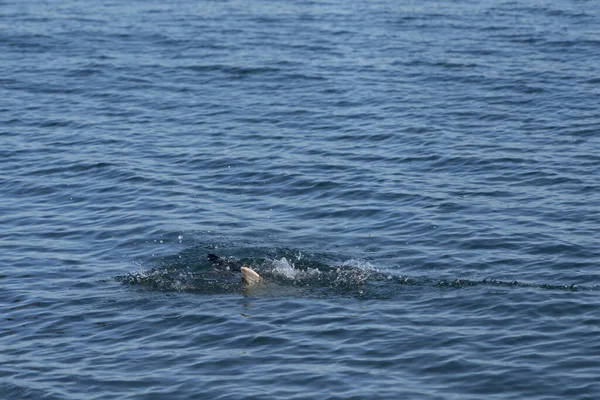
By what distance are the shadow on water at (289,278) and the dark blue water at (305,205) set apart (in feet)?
0.18

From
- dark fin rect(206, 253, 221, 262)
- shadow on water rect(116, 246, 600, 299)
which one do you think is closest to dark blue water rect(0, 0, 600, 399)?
shadow on water rect(116, 246, 600, 299)

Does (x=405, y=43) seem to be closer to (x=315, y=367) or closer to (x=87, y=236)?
(x=87, y=236)

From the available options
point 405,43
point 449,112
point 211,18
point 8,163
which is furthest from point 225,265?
point 211,18

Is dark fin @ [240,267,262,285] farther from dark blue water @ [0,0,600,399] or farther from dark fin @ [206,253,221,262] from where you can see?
dark fin @ [206,253,221,262]

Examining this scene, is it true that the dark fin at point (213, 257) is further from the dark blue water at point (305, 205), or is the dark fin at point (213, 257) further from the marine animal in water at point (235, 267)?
the dark blue water at point (305, 205)

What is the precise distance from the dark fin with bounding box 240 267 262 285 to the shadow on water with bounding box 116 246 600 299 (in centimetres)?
10

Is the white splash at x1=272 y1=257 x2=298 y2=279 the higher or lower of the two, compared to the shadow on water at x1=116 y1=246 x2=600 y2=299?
higher

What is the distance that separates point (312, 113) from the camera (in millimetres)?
29203

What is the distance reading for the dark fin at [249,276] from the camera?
1770 cm

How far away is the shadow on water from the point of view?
17.6m

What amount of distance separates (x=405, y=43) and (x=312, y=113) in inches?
316

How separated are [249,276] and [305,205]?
16.5 ft

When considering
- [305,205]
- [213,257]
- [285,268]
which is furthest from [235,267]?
[305,205]

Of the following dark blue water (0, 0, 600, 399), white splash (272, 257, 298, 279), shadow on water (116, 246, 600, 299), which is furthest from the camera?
white splash (272, 257, 298, 279)
